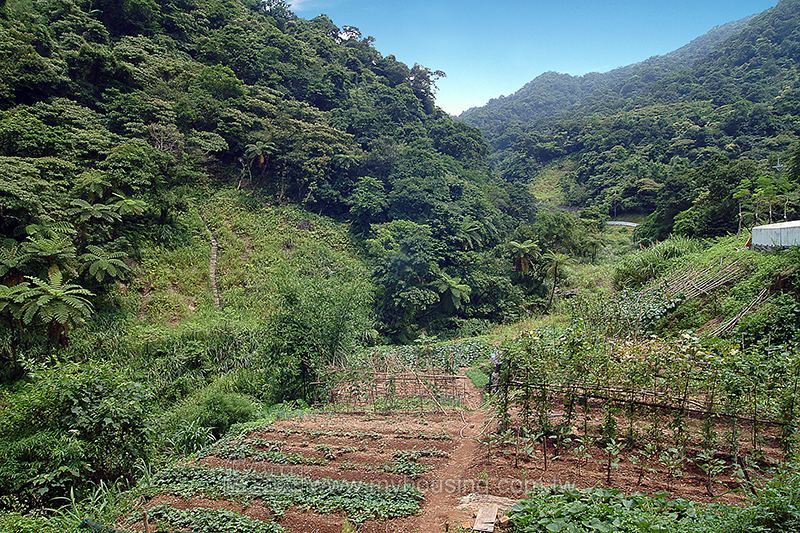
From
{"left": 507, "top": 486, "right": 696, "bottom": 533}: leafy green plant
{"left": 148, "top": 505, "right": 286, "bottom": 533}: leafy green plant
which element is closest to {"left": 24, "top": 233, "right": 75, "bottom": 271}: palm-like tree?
{"left": 148, "top": 505, "right": 286, "bottom": 533}: leafy green plant

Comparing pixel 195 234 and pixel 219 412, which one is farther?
pixel 195 234

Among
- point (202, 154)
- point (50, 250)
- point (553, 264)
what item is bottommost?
point (553, 264)

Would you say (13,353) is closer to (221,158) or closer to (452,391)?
(452,391)

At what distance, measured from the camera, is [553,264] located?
18000mm

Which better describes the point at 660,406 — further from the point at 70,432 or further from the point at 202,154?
the point at 202,154

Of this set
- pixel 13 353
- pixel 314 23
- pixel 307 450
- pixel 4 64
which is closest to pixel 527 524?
pixel 307 450

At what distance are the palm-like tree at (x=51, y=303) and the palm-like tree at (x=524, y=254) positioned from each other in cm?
1631

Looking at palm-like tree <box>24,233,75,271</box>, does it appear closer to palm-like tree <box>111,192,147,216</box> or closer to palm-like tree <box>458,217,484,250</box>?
palm-like tree <box>111,192,147,216</box>

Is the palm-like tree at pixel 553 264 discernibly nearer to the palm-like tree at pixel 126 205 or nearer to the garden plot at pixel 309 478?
the garden plot at pixel 309 478

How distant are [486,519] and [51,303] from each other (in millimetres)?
11001

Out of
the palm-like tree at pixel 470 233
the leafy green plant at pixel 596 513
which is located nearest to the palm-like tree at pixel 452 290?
the palm-like tree at pixel 470 233

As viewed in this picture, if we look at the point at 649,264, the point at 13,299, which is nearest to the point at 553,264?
the point at 649,264

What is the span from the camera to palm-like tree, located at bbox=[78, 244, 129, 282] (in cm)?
1134

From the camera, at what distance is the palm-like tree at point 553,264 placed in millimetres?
17409
